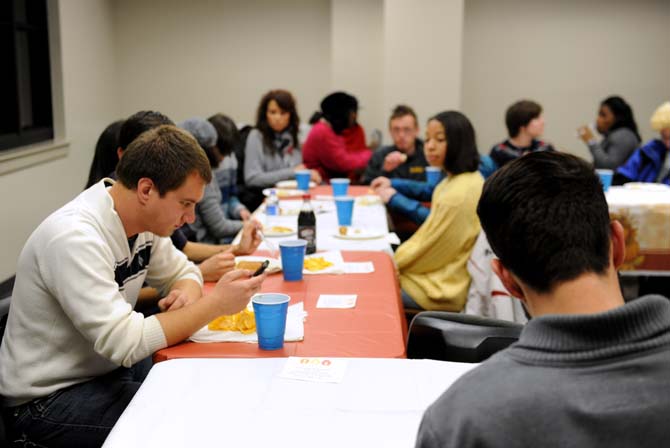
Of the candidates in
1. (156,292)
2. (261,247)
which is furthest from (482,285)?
(156,292)

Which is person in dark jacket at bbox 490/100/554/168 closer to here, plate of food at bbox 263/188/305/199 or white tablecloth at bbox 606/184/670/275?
white tablecloth at bbox 606/184/670/275

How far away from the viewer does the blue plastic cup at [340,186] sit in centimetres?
436

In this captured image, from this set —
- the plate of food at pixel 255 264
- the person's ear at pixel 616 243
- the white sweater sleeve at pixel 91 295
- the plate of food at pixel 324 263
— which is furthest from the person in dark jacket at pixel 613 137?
the person's ear at pixel 616 243

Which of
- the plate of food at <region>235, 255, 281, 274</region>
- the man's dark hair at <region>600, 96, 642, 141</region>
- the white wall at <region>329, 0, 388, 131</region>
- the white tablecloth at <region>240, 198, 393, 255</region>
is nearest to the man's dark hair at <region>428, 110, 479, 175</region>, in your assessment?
the white tablecloth at <region>240, 198, 393, 255</region>

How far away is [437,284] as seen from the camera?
331 cm

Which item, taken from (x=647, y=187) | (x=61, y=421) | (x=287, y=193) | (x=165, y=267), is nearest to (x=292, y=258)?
(x=165, y=267)

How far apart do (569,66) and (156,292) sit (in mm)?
6010

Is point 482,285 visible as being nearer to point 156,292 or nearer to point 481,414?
point 156,292

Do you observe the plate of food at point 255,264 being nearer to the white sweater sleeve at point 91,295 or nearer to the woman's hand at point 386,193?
the white sweater sleeve at point 91,295

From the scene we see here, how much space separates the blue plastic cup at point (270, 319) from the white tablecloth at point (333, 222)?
121 cm

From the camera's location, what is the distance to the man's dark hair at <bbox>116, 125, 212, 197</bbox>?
6.29 feet

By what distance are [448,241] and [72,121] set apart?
14.1 ft

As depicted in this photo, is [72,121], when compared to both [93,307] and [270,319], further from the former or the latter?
[270,319]

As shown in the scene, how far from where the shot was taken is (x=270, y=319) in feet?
5.88
